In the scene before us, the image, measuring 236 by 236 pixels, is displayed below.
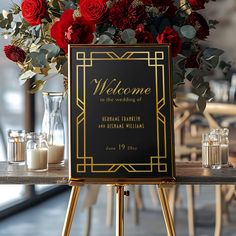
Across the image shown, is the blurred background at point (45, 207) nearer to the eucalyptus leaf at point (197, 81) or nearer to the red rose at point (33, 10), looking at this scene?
the eucalyptus leaf at point (197, 81)

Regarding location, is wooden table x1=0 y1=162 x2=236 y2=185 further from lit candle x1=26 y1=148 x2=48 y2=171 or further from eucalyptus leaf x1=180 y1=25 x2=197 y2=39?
eucalyptus leaf x1=180 y1=25 x2=197 y2=39

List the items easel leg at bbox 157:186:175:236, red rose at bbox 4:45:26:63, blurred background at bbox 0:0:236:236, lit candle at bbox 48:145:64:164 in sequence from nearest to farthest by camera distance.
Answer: easel leg at bbox 157:186:175:236
red rose at bbox 4:45:26:63
lit candle at bbox 48:145:64:164
blurred background at bbox 0:0:236:236

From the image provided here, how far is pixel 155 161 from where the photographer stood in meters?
1.54

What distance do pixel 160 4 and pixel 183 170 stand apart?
18.0 inches

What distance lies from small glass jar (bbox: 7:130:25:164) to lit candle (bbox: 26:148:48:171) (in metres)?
0.14

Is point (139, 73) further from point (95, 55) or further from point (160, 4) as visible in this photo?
point (160, 4)

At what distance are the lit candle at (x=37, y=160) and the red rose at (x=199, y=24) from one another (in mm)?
536

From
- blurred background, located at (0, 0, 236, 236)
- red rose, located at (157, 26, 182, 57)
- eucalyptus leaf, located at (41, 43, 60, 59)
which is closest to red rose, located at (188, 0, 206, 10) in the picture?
red rose, located at (157, 26, 182, 57)

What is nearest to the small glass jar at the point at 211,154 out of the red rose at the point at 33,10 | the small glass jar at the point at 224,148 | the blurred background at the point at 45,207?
the small glass jar at the point at 224,148

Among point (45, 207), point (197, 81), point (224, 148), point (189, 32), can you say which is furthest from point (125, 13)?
point (45, 207)

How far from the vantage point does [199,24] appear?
1.70m

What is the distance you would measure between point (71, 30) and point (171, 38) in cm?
25

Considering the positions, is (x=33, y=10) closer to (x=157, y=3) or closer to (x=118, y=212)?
(x=157, y=3)

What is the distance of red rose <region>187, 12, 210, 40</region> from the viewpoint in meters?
1.70
